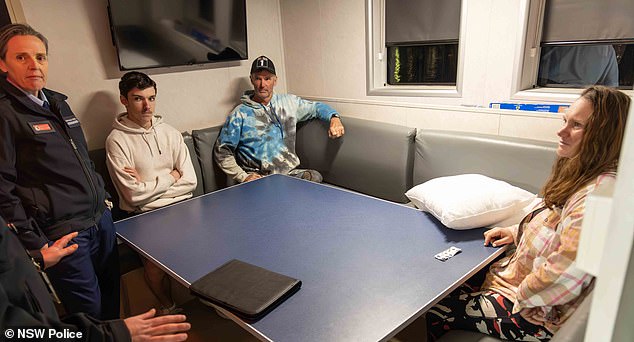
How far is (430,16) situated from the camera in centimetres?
278

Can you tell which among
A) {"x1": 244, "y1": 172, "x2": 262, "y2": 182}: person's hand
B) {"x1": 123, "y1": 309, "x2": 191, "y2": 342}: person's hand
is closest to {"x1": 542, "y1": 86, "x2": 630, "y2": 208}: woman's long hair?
{"x1": 123, "y1": 309, "x2": 191, "y2": 342}: person's hand

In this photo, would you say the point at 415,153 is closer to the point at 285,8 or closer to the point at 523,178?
the point at 523,178

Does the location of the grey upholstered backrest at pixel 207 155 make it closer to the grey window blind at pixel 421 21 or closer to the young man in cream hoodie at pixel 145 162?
the young man in cream hoodie at pixel 145 162

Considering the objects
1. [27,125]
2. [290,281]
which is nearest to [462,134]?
[290,281]

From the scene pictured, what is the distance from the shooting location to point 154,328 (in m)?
1.08

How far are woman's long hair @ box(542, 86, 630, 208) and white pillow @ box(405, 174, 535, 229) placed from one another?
1.27ft

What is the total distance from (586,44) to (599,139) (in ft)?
4.03

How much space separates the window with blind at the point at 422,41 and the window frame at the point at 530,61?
0.46m

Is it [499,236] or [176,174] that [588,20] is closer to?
[499,236]

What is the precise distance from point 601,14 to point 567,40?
0.69 feet

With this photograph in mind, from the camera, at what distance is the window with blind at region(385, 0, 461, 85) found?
2709 mm

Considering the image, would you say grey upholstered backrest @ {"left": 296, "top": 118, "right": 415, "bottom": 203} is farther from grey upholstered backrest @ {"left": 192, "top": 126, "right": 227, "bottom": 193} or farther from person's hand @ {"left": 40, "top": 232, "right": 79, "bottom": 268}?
person's hand @ {"left": 40, "top": 232, "right": 79, "bottom": 268}

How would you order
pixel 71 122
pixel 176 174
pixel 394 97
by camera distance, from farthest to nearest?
pixel 394 97
pixel 176 174
pixel 71 122

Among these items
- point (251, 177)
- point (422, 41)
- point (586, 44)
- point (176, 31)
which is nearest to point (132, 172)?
point (251, 177)
